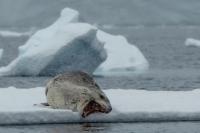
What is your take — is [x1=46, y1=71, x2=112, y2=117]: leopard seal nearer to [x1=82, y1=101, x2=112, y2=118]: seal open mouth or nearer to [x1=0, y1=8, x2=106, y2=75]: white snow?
[x1=82, y1=101, x2=112, y2=118]: seal open mouth

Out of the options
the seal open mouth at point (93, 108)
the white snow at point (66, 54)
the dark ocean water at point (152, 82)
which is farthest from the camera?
the white snow at point (66, 54)

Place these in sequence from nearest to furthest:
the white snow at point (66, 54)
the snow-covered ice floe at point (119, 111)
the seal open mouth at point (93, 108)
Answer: the snow-covered ice floe at point (119, 111)
the seal open mouth at point (93, 108)
the white snow at point (66, 54)

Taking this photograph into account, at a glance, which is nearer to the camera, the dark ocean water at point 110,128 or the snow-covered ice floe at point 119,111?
the dark ocean water at point 110,128

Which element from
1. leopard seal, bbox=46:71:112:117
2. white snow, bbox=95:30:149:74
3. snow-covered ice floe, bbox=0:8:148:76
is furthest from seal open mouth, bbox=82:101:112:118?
white snow, bbox=95:30:149:74

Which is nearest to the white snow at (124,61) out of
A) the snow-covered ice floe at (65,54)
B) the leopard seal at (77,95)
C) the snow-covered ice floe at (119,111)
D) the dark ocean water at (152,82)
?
the dark ocean water at (152,82)

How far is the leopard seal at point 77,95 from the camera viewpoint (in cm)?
1123

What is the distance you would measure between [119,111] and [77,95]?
626 millimetres

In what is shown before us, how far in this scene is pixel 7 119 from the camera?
435 inches

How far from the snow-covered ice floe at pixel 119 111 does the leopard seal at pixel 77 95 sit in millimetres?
114

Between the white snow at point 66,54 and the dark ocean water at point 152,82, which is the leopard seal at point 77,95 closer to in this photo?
the dark ocean water at point 152,82

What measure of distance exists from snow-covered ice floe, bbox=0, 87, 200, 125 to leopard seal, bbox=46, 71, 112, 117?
0.37 feet

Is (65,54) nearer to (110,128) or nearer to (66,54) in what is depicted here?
(66,54)

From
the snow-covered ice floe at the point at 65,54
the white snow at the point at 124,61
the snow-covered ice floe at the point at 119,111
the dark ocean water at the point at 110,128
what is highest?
the white snow at the point at 124,61

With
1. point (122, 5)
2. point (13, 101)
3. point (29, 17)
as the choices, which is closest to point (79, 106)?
point (13, 101)
